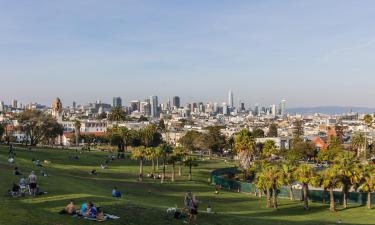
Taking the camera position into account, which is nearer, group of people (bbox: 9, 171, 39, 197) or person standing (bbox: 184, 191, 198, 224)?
person standing (bbox: 184, 191, 198, 224)

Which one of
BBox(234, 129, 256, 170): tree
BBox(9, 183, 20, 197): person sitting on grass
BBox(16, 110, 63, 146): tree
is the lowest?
BBox(9, 183, 20, 197): person sitting on grass

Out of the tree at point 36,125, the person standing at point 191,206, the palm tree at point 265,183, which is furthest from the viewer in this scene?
the tree at point 36,125

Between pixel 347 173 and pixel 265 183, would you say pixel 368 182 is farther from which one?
pixel 265 183

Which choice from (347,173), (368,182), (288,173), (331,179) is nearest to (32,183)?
(288,173)

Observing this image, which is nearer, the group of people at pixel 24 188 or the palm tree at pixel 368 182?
the group of people at pixel 24 188

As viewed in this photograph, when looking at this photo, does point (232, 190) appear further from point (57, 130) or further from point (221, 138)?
point (221, 138)

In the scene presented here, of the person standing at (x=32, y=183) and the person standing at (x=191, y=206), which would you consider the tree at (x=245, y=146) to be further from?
the person standing at (x=32, y=183)

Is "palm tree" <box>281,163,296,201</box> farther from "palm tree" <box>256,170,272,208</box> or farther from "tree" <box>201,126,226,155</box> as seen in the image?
"tree" <box>201,126,226,155</box>

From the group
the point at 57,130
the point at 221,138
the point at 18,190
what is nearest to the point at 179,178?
the point at 18,190

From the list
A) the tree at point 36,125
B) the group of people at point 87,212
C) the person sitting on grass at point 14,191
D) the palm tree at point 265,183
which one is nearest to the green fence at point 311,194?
the palm tree at point 265,183

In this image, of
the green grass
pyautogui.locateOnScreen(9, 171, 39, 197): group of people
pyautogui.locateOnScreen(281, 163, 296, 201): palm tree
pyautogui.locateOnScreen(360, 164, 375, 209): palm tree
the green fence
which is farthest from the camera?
the green fence

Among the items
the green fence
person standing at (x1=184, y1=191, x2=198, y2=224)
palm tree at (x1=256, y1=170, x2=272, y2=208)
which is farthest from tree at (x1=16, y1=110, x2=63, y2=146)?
person standing at (x1=184, y1=191, x2=198, y2=224)

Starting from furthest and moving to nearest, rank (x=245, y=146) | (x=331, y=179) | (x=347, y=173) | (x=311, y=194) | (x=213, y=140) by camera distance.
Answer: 1. (x=213, y=140)
2. (x=245, y=146)
3. (x=311, y=194)
4. (x=347, y=173)
5. (x=331, y=179)

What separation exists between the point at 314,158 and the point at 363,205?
101 m
